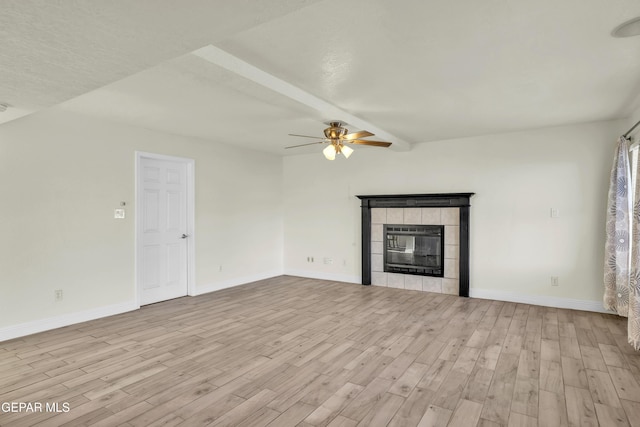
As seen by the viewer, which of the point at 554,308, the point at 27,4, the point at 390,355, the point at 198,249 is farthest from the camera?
the point at 198,249

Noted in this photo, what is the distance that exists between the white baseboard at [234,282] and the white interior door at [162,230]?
28 centimetres

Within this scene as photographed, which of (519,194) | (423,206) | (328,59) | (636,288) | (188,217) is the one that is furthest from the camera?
(423,206)

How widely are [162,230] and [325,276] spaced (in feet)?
10.3

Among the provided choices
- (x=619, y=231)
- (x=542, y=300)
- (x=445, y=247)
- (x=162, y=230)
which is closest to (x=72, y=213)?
(x=162, y=230)

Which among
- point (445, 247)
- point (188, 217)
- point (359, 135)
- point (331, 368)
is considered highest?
point (359, 135)

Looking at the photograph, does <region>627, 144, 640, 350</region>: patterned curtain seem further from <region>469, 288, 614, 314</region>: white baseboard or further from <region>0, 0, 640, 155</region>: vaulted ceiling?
<region>469, 288, 614, 314</region>: white baseboard

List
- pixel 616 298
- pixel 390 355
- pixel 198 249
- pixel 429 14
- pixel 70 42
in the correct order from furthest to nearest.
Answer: pixel 198 249, pixel 616 298, pixel 390 355, pixel 429 14, pixel 70 42

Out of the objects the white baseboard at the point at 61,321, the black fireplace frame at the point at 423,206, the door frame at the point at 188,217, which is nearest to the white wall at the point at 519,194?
the black fireplace frame at the point at 423,206

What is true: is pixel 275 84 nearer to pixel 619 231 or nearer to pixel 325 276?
pixel 619 231

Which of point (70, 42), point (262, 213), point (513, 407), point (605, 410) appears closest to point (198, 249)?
point (262, 213)

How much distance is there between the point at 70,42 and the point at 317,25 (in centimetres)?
133

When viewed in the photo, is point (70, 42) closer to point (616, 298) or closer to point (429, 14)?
point (429, 14)

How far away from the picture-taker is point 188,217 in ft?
18.1

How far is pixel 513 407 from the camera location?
2.37 metres
